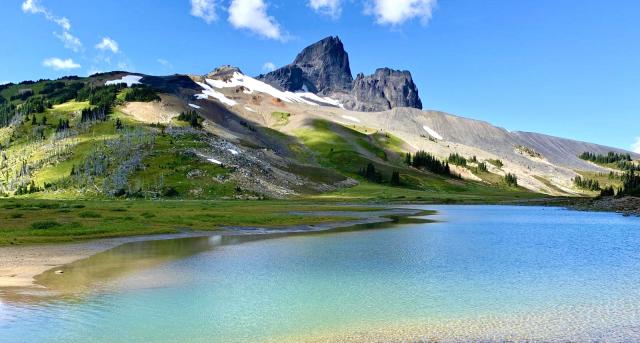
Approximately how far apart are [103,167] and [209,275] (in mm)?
157538

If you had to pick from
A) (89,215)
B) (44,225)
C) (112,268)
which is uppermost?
(89,215)

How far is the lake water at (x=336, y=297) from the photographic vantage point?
22.9m

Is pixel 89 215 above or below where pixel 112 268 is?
above

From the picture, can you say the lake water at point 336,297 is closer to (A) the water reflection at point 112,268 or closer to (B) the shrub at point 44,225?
(A) the water reflection at point 112,268

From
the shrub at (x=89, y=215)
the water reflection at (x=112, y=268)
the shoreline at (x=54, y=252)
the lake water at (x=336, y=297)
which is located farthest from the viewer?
the shrub at (x=89, y=215)

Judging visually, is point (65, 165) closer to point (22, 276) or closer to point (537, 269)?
point (22, 276)

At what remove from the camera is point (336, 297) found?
3011 cm

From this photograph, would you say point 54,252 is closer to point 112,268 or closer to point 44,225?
point 112,268

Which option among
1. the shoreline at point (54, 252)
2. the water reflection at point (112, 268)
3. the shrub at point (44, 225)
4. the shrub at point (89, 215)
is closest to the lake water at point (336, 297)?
the water reflection at point (112, 268)

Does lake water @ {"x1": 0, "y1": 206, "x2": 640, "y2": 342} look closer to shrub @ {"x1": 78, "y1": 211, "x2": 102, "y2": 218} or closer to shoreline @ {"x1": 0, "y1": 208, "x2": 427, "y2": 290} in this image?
shoreline @ {"x1": 0, "y1": 208, "x2": 427, "y2": 290}

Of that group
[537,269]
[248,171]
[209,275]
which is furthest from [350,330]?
[248,171]

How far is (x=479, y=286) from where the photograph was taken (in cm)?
3322

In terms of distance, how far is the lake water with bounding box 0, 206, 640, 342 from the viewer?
75.0 ft

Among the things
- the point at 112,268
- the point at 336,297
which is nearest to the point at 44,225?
the point at 112,268
